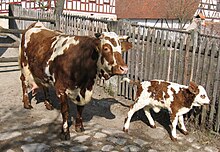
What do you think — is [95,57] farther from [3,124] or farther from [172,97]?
[3,124]

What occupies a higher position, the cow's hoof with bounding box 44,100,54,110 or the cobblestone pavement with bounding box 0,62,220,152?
the cow's hoof with bounding box 44,100,54,110

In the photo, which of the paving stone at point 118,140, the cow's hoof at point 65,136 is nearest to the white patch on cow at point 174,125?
the paving stone at point 118,140

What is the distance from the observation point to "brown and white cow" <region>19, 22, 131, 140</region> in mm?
4594

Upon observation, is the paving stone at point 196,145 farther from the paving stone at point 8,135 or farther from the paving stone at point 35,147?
the paving stone at point 8,135

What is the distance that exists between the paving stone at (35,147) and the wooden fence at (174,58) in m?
3.15

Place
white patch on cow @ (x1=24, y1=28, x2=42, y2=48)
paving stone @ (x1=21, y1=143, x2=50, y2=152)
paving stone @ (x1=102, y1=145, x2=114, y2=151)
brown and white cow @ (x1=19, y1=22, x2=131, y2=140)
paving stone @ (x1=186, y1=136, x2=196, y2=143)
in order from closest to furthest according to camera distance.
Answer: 1. brown and white cow @ (x1=19, y1=22, x2=131, y2=140)
2. paving stone @ (x1=21, y1=143, x2=50, y2=152)
3. paving stone @ (x1=102, y1=145, x2=114, y2=151)
4. paving stone @ (x1=186, y1=136, x2=196, y2=143)
5. white patch on cow @ (x1=24, y1=28, x2=42, y2=48)

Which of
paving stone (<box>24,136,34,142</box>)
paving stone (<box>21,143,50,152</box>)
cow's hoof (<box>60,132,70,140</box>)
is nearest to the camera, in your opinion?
paving stone (<box>21,143,50,152</box>)

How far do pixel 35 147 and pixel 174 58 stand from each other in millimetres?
3522

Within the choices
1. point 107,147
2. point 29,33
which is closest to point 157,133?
point 107,147

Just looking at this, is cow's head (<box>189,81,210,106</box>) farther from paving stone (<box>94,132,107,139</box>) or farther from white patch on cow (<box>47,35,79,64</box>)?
white patch on cow (<box>47,35,79,64</box>)

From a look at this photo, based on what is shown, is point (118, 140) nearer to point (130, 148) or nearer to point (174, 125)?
point (130, 148)

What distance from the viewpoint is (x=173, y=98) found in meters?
5.63

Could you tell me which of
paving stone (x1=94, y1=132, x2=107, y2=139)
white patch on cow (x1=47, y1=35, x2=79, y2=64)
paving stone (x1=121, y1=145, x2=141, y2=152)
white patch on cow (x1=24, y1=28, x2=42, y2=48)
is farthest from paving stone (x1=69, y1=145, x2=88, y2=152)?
white patch on cow (x1=24, y1=28, x2=42, y2=48)

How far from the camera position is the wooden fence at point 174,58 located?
19.5 ft
